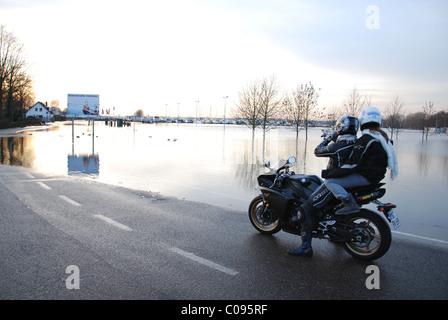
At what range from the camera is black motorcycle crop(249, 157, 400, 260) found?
4258 mm

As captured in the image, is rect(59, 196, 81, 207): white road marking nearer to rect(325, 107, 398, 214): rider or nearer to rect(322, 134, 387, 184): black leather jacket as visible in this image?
rect(325, 107, 398, 214): rider

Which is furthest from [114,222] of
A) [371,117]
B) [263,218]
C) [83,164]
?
[83,164]

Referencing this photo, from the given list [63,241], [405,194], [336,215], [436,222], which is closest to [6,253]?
[63,241]

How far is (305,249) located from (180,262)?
1.71 metres

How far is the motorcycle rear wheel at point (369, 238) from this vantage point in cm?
420

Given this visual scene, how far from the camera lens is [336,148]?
14.4 ft

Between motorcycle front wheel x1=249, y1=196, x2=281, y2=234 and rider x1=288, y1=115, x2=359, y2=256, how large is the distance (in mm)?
689

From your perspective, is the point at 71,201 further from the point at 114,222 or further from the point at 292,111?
the point at 292,111

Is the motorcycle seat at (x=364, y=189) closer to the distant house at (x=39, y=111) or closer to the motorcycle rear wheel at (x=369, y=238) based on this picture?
the motorcycle rear wheel at (x=369, y=238)

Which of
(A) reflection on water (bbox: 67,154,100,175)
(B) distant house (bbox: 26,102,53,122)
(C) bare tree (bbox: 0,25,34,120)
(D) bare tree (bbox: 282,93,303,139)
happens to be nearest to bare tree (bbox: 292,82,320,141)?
(D) bare tree (bbox: 282,93,303,139)

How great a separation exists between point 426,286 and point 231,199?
17.0ft

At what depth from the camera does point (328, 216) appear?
15.3ft

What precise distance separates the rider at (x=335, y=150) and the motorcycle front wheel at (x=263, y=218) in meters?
0.69

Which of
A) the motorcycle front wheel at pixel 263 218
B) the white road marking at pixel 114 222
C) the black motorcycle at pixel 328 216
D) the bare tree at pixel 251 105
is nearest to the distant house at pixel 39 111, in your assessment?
the bare tree at pixel 251 105
